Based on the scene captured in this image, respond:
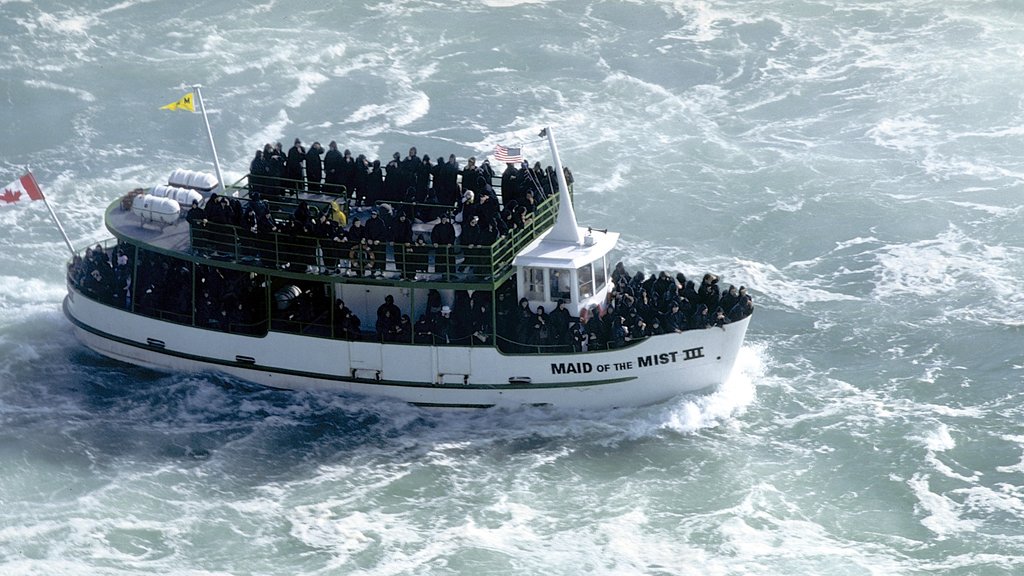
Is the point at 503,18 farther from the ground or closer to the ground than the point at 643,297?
farther from the ground

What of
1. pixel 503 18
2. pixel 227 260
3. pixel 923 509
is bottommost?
pixel 923 509

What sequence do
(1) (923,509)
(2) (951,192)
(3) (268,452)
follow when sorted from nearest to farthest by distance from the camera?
(1) (923,509), (3) (268,452), (2) (951,192)

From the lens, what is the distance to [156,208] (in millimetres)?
31438

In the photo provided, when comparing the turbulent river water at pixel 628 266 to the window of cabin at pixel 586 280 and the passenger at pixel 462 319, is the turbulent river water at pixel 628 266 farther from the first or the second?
the window of cabin at pixel 586 280

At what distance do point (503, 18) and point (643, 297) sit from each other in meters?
25.6

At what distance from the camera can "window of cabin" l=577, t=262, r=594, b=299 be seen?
2975 centimetres

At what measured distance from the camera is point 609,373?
2939 cm

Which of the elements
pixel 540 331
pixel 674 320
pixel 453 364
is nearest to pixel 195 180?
pixel 453 364

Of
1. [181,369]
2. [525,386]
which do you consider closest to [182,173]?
[181,369]

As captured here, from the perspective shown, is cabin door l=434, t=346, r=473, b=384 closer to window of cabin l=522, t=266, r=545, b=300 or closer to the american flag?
window of cabin l=522, t=266, r=545, b=300

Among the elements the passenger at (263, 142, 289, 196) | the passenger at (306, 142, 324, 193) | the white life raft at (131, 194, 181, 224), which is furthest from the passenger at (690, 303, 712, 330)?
the white life raft at (131, 194, 181, 224)

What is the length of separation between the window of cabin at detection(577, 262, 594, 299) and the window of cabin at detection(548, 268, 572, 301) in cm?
31

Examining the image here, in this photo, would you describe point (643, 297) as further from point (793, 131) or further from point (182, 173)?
point (793, 131)

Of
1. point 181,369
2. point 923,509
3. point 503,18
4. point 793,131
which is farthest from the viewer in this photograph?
point 503,18
